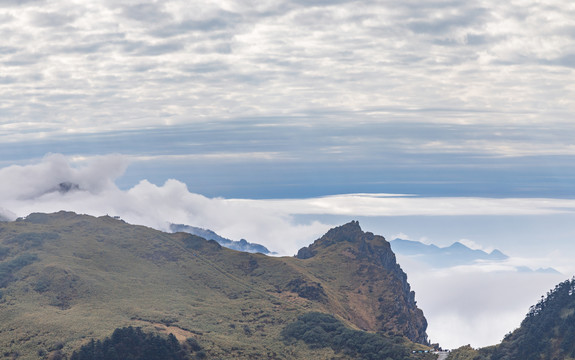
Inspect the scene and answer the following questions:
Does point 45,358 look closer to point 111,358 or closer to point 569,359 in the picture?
point 111,358

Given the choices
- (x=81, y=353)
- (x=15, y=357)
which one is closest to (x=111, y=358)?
(x=81, y=353)

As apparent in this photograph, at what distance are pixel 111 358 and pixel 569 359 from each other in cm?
13670

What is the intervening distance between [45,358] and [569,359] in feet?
510

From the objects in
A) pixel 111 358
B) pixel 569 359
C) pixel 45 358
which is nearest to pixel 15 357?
pixel 45 358

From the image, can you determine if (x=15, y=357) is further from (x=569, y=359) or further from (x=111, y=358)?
(x=569, y=359)

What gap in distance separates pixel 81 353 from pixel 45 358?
10.5 metres

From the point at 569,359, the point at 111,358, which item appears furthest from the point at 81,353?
the point at 569,359

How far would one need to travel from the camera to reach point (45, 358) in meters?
196

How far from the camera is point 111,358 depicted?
656 feet

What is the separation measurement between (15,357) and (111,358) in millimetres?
28484

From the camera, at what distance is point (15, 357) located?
647ft

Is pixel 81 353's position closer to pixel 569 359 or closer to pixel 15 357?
pixel 15 357

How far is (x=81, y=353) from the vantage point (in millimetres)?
198125

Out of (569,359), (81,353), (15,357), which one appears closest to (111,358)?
(81,353)
